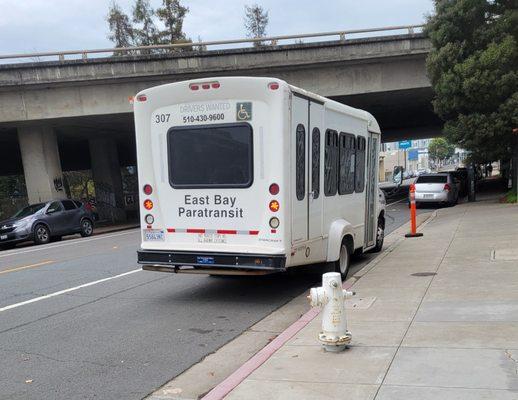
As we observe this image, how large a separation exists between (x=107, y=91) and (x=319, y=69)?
9741 millimetres

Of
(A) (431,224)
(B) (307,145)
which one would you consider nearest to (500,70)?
(A) (431,224)

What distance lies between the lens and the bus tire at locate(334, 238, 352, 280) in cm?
863

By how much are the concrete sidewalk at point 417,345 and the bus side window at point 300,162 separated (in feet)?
5.62

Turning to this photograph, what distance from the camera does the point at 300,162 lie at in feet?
24.1

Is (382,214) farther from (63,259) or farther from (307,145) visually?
(63,259)

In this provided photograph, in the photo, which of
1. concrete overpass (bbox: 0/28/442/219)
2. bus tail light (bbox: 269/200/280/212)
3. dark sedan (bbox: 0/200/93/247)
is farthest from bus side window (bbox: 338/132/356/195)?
concrete overpass (bbox: 0/28/442/219)

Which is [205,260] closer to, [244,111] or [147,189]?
[147,189]

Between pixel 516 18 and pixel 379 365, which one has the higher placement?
pixel 516 18

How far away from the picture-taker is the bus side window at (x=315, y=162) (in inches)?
304

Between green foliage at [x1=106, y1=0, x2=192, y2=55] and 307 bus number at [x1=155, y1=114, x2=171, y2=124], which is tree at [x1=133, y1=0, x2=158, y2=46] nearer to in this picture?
green foliage at [x1=106, y1=0, x2=192, y2=55]

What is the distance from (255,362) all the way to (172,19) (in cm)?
5259

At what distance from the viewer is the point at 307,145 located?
24.7ft

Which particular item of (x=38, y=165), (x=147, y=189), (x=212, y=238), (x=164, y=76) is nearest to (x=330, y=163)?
(x=212, y=238)

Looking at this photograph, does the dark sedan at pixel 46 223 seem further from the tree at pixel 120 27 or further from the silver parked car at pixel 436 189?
the tree at pixel 120 27
